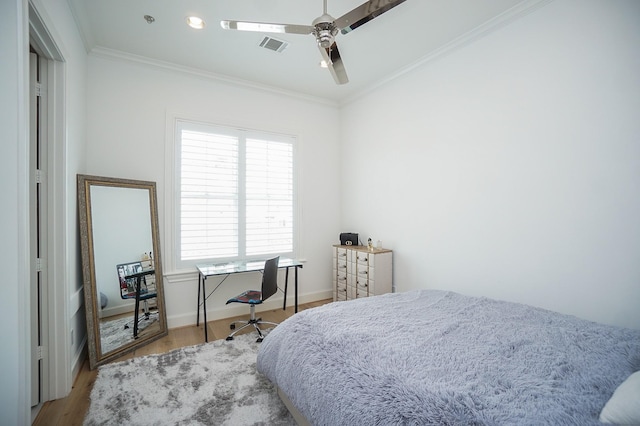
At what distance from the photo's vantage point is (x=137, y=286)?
2875 millimetres

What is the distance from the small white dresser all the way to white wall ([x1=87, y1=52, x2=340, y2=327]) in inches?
Result: 16.8

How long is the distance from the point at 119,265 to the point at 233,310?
4.63 ft

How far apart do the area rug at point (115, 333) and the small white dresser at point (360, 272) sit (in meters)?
2.36

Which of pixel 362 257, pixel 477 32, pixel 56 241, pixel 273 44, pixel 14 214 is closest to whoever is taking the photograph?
pixel 14 214

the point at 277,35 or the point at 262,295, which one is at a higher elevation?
the point at 277,35

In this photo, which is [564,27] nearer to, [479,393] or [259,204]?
[479,393]

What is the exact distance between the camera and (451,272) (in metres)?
2.91

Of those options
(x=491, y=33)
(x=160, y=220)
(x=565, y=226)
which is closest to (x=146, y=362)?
(x=160, y=220)

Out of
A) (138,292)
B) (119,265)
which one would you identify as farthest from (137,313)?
(119,265)

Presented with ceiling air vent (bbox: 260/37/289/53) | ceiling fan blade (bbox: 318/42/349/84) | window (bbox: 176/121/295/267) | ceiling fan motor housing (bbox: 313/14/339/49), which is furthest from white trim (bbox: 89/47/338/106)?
ceiling fan motor housing (bbox: 313/14/339/49)

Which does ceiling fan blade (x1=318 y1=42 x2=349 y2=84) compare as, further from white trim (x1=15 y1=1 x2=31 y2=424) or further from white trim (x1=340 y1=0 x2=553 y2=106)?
white trim (x1=15 y1=1 x2=31 y2=424)

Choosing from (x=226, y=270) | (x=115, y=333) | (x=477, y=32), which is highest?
(x=477, y=32)

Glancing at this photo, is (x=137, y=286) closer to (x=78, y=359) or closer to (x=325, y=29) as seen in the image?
(x=78, y=359)

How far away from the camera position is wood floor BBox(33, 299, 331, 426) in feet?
6.07
